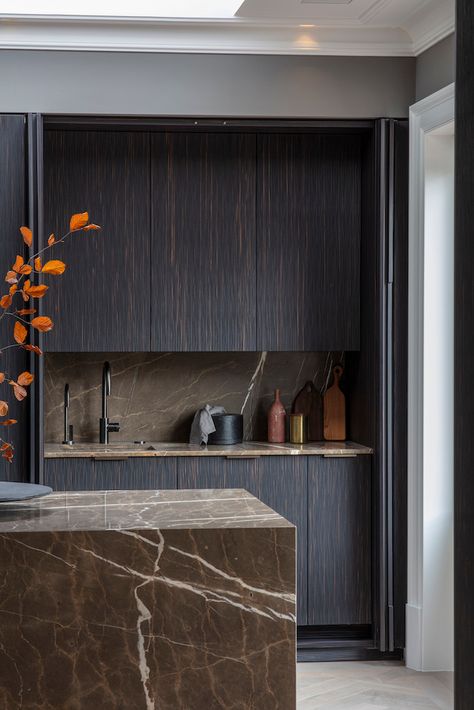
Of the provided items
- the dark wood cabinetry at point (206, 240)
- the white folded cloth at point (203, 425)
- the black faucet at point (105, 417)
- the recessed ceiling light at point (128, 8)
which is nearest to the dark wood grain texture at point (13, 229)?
the dark wood cabinetry at point (206, 240)

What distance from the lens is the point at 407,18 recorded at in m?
3.78

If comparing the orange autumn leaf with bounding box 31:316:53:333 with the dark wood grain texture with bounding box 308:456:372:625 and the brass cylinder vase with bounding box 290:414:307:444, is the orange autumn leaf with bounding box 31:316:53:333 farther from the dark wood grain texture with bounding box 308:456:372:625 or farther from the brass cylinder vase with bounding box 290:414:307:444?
the brass cylinder vase with bounding box 290:414:307:444

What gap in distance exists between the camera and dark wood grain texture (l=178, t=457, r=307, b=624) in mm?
4102

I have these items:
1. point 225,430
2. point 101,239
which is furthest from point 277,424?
point 101,239

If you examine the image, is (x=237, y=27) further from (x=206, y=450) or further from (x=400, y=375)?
(x=206, y=450)

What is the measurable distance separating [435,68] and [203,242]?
1.35 metres

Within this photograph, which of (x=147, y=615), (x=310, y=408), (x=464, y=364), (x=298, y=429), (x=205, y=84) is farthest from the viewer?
(x=310, y=408)

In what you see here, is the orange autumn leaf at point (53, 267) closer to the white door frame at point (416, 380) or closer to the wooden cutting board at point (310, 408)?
the white door frame at point (416, 380)

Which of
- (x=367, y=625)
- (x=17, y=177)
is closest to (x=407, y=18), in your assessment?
(x=17, y=177)

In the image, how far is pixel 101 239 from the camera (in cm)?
423

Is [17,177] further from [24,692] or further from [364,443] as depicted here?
[24,692]

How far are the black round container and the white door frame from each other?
903 millimetres

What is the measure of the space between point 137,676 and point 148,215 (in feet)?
8.68

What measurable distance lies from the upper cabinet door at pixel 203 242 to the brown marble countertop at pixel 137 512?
1.76 m
